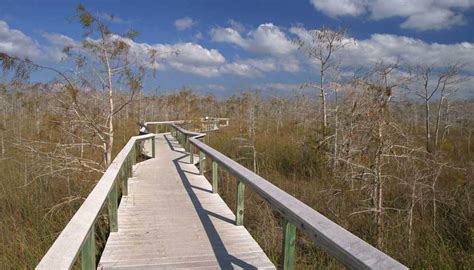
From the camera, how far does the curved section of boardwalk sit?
3.21 meters

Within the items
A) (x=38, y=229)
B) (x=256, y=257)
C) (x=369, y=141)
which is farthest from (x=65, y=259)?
(x=369, y=141)

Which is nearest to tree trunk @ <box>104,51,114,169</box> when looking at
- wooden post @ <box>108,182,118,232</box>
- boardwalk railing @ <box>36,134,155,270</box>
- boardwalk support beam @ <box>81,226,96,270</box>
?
wooden post @ <box>108,182,118,232</box>

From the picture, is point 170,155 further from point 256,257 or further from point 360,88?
point 256,257

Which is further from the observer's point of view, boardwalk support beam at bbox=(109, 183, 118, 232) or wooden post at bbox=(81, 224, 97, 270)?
boardwalk support beam at bbox=(109, 183, 118, 232)

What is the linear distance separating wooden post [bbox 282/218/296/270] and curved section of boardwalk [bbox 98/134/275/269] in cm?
58

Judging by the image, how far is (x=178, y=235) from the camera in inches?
155

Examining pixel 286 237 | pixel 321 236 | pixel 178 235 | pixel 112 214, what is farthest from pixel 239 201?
pixel 321 236

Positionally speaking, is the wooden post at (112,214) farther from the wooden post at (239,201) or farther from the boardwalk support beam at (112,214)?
the wooden post at (239,201)

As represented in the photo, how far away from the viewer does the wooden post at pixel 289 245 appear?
2.57 metres

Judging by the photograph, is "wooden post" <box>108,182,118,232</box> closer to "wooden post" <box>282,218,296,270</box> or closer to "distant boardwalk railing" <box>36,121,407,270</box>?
"distant boardwalk railing" <box>36,121,407,270</box>

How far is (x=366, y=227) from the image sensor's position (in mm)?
7023

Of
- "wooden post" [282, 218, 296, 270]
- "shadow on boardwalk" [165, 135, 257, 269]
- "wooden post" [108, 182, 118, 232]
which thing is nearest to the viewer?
"wooden post" [282, 218, 296, 270]

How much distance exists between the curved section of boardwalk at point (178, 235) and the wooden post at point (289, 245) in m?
0.58

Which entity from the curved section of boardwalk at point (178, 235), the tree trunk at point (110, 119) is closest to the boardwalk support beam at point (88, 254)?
the curved section of boardwalk at point (178, 235)
